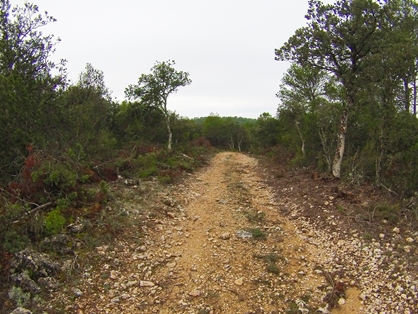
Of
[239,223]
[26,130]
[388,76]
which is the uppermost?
[388,76]

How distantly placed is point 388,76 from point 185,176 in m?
10.1

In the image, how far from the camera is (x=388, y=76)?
416 inches

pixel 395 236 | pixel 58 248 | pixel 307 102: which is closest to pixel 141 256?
pixel 58 248

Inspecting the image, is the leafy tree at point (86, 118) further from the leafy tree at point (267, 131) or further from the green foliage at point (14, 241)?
the leafy tree at point (267, 131)

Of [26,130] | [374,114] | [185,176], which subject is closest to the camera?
[26,130]

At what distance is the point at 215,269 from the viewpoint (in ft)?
21.5

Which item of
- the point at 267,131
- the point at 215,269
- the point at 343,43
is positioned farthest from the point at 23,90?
the point at 267,131

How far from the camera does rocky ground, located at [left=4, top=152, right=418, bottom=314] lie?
545 cm

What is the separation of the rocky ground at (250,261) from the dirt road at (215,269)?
0.07ft

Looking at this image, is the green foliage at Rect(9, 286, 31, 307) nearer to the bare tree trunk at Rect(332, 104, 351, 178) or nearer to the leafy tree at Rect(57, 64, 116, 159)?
the leafy tree at Rect(57, 64, 116, 159)

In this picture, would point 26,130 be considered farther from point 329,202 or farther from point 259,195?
point 329,202

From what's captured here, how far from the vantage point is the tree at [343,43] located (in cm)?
1173

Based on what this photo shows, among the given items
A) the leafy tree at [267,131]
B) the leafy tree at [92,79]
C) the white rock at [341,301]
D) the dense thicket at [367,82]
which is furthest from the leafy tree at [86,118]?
the leafy tree at [267,131]

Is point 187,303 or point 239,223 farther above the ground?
point 239,223
